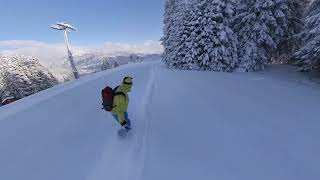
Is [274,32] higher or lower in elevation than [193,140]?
higher

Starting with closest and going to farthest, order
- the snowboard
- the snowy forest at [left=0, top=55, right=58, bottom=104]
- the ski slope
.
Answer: the ski slope
the snowboard
the snowy forest at [left=0, top=55, right=58, bottom=104]

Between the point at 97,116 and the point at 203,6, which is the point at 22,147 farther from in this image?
the point at 203,6

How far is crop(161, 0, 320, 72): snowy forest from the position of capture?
77.4 ft

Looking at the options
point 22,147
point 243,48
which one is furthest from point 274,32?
point 22,147

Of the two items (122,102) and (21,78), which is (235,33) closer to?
(122,102)

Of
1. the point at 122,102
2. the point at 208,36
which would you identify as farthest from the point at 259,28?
the point at 122,102

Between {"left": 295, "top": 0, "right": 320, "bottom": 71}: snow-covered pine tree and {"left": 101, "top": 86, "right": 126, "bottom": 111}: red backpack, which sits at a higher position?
{"left": 295, "top": 0, "right": 320, "bottom": 71}: snow-covered pine tree

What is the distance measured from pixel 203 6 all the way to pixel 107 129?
69.4ft

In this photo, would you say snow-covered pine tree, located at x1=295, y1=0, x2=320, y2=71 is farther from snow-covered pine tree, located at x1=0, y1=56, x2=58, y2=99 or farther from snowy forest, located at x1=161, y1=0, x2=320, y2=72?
snow-covered pine tree, located at x1=0, y1=56, x2=58, y2=99

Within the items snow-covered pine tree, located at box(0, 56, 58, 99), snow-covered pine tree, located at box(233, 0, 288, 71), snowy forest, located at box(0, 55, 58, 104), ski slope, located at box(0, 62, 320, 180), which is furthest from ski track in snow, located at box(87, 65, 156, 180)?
snow-covered pine tree, located at box(0, 56, 58, 99)

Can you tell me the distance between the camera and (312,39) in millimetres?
16109

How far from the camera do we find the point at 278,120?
26.6ft

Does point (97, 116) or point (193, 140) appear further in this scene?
point (97, 116)

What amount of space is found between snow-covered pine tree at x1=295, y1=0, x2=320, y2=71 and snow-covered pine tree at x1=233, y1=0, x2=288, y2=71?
5.43 meters
